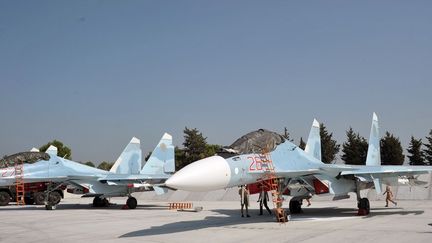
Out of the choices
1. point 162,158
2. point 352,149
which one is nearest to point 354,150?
point 352,149

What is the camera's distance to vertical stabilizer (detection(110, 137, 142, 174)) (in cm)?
2262

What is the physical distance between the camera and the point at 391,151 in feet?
152

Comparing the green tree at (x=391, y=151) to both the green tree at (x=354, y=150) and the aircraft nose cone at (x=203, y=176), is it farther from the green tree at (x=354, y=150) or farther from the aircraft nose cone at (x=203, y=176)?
the aircraft nose cone at (x=203, y=176)

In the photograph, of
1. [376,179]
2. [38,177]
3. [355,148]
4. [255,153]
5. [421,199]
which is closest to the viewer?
[255,153]

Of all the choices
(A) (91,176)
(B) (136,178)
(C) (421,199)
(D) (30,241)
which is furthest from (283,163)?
(C) (421,199)

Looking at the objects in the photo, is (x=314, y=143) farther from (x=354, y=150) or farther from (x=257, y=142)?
(x=354, y=150)

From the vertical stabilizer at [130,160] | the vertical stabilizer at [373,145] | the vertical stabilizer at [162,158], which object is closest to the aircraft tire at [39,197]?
the vertical stabilizer at [130,160]

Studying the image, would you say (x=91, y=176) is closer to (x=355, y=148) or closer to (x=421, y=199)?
(x=421, y=199)

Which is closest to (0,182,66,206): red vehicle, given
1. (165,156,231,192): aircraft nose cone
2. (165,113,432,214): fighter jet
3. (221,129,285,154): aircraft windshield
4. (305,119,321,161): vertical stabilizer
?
(165,113,432,214): fighter jet

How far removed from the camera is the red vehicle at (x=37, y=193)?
62.7ft

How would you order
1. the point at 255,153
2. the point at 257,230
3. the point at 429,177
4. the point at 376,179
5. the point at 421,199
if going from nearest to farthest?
1. the point at 257,230
2. the point at 255,153
3. the point at 376,179
4. the point at 421,199
5. the point at 429,177

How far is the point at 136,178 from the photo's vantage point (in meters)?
18.9

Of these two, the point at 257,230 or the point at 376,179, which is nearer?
the point at 257,230

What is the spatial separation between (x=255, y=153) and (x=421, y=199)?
1431cm
